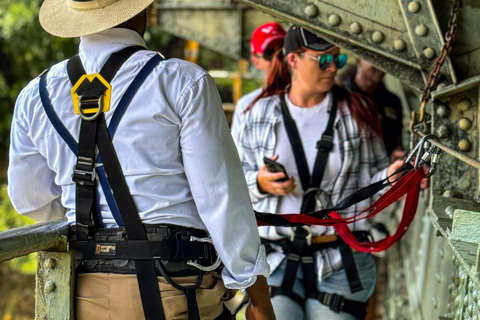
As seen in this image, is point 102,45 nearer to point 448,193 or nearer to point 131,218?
point 131,218

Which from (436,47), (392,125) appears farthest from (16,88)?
(436,47)

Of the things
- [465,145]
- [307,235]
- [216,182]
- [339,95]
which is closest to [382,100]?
[339,95]

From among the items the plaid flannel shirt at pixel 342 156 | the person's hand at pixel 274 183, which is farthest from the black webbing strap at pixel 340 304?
the person's hand at pixel 274 183

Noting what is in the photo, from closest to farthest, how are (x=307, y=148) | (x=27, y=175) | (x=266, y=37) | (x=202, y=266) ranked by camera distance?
(x=202, y=266), (x=27, y=175), (x=307, y=148), (x=266, y=37)

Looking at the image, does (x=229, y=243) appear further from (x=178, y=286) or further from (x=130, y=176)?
(x=130, y=176)

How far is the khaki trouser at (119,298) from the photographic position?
2480 mm

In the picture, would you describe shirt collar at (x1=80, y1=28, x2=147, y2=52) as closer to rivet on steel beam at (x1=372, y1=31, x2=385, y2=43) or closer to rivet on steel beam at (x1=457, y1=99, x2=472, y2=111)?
rivet on steel beam at (x1=372, y1=31, x2=385, y2=43)

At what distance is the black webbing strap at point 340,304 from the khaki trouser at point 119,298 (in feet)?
4.50

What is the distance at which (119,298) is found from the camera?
2.49m

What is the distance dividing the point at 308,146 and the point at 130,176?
1.73 m

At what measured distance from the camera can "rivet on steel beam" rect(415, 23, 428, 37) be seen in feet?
10.2

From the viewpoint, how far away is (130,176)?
8.09 ft

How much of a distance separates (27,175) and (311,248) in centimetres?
175

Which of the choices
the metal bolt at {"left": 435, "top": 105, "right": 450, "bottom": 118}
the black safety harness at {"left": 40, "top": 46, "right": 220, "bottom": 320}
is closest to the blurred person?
the metal bolt at {"left": 435, "top": 105, "right": 450, "bottom": 118}
